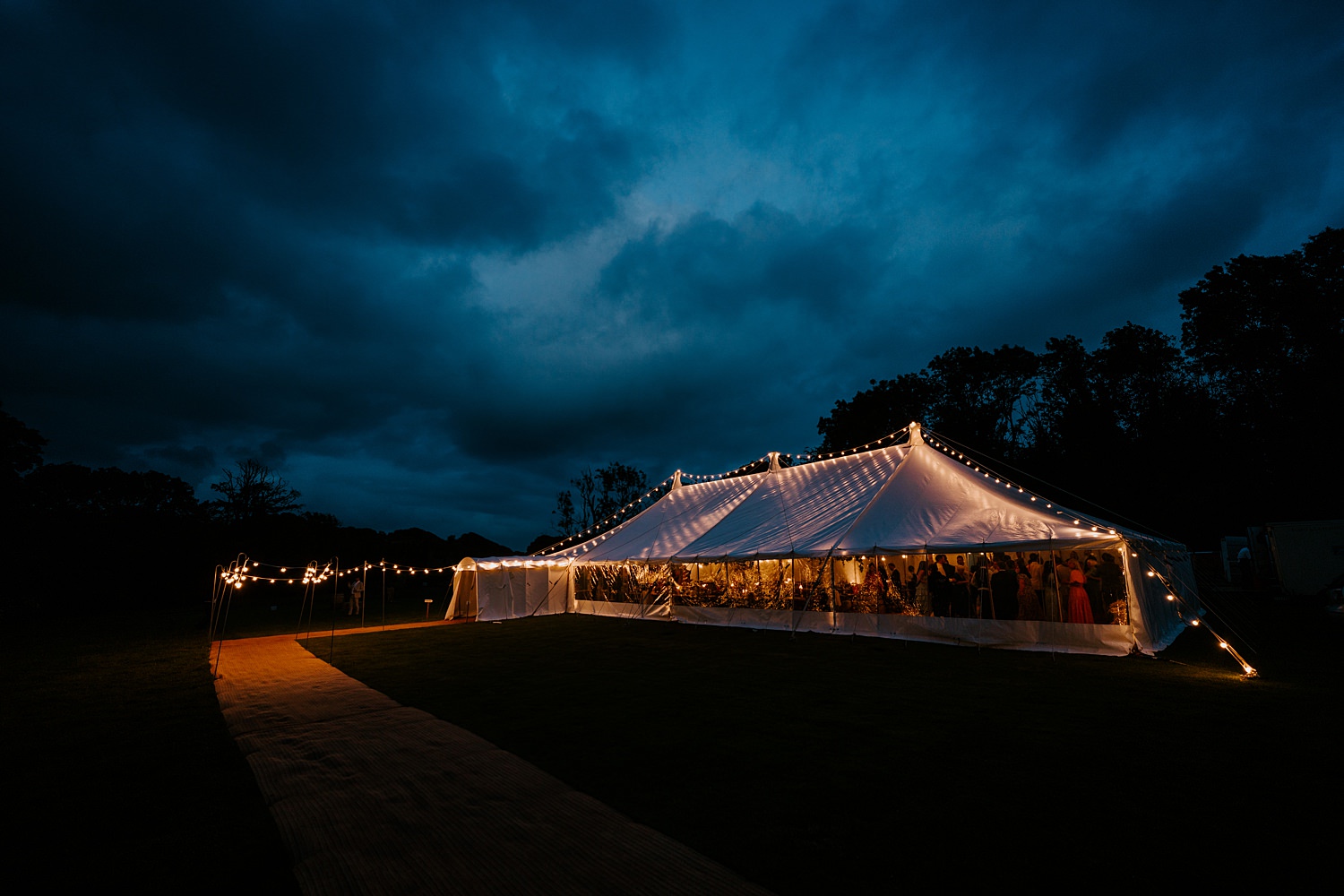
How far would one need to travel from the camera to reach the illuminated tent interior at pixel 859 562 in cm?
773

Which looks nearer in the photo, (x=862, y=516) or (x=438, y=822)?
(x=438, y=822)

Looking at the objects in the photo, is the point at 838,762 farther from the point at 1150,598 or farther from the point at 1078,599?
the point at 1150,598

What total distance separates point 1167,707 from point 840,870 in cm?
428

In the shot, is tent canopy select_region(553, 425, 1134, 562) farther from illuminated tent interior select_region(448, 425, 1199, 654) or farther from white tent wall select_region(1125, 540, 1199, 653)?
white tent wall select_region(1125, 540, 1199, 653)

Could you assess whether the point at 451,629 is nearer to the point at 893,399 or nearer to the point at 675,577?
the point at 675,577

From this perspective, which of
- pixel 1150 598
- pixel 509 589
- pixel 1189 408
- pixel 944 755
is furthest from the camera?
pixel 1189 408

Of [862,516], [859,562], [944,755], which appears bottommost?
[944,755]

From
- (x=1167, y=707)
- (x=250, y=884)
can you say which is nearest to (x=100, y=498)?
(x=250, y=884)

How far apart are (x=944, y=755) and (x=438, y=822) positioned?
9.92ft

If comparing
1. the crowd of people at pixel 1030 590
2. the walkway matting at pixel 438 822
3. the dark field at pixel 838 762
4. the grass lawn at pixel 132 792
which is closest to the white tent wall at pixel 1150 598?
the crowd of people at pixel 1030 590

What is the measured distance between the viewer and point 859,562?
1223cm

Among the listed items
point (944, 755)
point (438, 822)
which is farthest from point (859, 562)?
point (438, 822)

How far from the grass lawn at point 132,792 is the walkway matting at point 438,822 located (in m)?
0.15

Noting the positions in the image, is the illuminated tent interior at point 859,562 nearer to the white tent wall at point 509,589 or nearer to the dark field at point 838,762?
the white tent wall at point 509,589
